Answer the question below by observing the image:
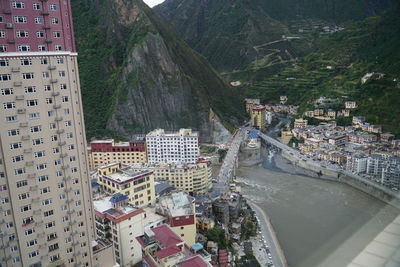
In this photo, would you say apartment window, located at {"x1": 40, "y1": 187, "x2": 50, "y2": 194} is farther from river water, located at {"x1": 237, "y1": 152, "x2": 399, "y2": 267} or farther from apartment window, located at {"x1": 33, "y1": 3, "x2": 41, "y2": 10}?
river water, located at {"x1": 237, "y1": 152, "x2": 399, "y2": 267}

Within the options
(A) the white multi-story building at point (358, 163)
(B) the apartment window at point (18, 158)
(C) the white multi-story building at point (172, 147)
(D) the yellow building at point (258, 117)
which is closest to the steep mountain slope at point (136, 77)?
(D) the yellow building at point (258, 117)

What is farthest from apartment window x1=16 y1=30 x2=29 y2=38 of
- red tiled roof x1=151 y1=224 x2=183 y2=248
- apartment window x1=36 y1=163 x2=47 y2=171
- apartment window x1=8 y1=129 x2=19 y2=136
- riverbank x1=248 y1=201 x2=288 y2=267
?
riverbank x1=248 y1=201 x2=288 y2=267

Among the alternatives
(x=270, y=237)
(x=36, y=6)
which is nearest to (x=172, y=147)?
(x=270, y=237)

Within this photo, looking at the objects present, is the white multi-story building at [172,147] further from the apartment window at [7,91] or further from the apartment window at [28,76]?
the apartment window at [7,91]

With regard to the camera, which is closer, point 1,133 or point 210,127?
point 1,133

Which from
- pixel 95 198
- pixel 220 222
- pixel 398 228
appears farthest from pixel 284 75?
pixel 398 228

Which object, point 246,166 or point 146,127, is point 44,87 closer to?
point 246,166
